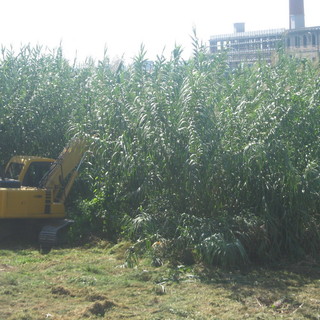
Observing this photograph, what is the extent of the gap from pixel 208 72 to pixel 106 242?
13.8 feet

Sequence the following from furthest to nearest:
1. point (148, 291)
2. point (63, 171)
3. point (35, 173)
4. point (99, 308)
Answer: point (35, 173) → point (63, 171) → point (148, 291) → point (99, 308)

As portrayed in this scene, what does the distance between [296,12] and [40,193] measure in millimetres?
35352

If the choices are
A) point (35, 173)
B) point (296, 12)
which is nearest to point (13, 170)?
point (35, 173)

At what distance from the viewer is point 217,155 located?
10047 millimetres

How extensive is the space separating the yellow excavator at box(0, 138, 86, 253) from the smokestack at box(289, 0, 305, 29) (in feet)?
109

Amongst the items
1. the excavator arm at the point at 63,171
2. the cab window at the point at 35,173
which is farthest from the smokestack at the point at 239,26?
the excavator arm at the point at 63,171

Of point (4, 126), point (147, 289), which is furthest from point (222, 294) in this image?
point (4, 126)

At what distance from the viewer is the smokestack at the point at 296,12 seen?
43781 millimetres

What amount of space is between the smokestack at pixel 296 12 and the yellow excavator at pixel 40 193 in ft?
109

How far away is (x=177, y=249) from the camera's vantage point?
33.1 feet

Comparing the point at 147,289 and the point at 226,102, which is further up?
the point at 226,102

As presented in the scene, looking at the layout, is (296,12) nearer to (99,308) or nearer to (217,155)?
(217,155)

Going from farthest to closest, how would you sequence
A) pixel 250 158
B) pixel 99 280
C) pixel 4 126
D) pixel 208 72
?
pixel 4 126, pixel 208 72, pixel 250 158, pixel 99 280

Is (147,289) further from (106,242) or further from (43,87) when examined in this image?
(43,87)
